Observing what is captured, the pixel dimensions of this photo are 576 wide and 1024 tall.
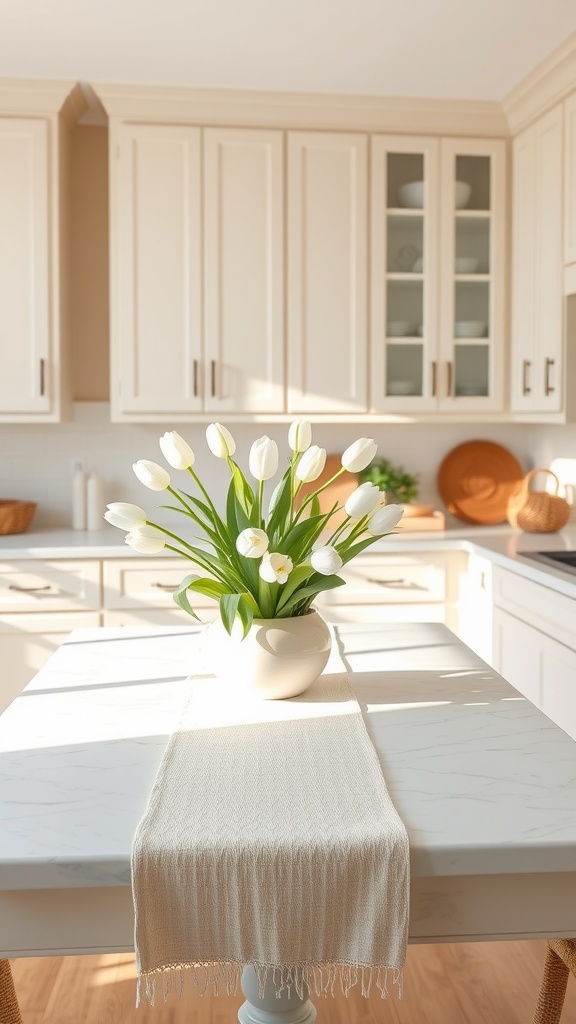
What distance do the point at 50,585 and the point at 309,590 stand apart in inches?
82.3

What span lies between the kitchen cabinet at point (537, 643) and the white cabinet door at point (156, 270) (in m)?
1.39

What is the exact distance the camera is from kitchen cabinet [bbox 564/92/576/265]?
3307 mm

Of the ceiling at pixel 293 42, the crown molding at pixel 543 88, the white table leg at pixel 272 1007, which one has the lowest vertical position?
the white table leg at pixel 272 1007

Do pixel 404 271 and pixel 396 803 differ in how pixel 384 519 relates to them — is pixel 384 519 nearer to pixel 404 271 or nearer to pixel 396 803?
pixel 396 803

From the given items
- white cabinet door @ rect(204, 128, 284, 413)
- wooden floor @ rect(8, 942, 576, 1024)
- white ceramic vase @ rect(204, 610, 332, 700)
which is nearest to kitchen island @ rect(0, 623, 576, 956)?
white ceramic vase @ rect(204, 610, 332, 700)

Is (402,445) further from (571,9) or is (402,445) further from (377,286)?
(571,9)

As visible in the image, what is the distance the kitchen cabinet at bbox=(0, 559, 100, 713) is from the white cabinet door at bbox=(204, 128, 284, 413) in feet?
2.71

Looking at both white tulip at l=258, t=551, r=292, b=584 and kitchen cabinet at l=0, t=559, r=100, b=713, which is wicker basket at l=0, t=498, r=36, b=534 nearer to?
kitchen cabinet at l=0, t=559, r=100, b=713

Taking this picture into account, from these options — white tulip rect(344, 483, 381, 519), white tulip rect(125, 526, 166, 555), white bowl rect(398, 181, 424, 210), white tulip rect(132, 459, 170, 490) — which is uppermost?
white bowl rect(398, 181, 424, 210)

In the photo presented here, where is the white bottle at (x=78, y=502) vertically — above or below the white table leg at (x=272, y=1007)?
above

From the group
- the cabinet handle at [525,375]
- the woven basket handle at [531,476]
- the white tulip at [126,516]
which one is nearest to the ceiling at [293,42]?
the cabinet handle at [525,375]

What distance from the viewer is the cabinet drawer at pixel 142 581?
3521 mm

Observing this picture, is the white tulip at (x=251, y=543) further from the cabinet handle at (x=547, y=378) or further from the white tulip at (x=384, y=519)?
the cabinet handle at (x=547, y=378)

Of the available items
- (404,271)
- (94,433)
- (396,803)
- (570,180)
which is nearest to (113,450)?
(94,433)
